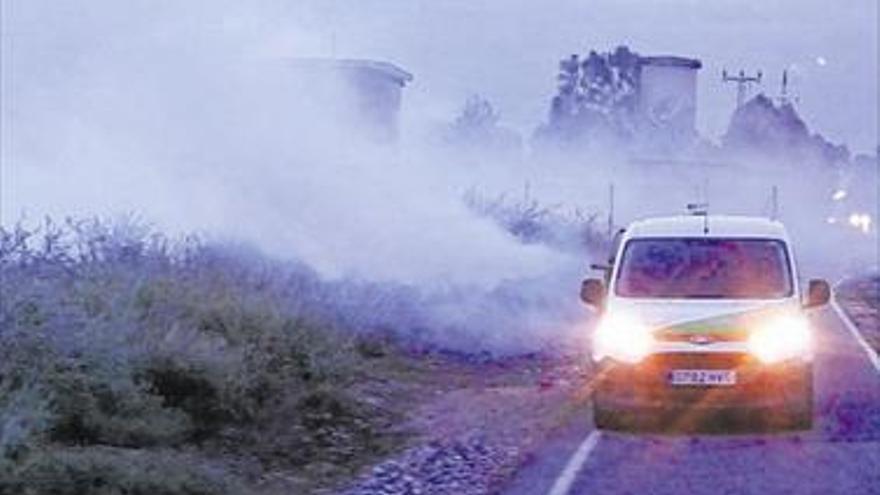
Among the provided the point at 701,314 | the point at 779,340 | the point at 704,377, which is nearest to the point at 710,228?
the point at 701,314

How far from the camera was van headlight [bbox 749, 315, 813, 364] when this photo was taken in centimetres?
1769

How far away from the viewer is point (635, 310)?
18297 mm

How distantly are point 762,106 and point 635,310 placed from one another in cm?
11439

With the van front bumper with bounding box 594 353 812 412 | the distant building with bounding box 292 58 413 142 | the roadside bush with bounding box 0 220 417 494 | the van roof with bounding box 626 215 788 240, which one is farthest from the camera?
the distant building with bounding box 292 58 413 142

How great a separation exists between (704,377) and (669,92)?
313 ft

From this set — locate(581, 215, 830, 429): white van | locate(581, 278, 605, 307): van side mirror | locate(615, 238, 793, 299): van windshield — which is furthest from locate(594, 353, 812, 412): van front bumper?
locate(581, 278, 605, 307): van side mirror

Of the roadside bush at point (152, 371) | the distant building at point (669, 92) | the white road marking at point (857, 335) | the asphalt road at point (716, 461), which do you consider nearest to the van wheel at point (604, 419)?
the asphalt road at point (716, 461)

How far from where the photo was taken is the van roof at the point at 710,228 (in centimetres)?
1945

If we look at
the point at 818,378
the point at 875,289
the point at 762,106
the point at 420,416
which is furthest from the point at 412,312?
the point at 762,106

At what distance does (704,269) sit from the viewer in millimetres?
19078

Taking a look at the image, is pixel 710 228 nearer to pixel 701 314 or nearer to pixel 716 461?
pixel 701 314

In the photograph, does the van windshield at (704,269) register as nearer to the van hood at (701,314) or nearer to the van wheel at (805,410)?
the van hood at (701,314)

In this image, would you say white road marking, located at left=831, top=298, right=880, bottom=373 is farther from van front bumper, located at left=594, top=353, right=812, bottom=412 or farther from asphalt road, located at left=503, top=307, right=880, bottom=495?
van front bumper, located at left=594, top=353, right=812, bottom=412

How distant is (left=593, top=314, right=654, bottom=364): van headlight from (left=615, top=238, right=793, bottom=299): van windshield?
2.66ft
